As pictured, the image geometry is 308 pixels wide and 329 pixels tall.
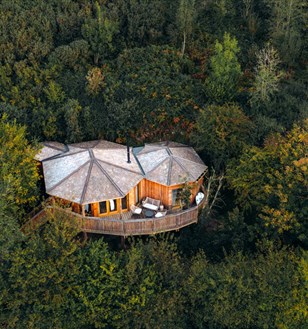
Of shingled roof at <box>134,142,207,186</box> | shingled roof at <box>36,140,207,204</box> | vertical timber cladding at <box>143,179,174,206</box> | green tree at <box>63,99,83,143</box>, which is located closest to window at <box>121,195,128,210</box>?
shingled roof at <box>36,140,207,204</box>

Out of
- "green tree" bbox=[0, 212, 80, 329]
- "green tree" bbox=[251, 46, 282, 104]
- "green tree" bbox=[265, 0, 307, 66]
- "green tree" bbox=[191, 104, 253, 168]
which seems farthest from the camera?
"green tree" bbox=[265, 0, 307, 66]

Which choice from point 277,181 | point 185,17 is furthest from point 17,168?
point 185,17

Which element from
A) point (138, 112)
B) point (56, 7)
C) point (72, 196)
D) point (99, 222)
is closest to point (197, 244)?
point (99, 222)

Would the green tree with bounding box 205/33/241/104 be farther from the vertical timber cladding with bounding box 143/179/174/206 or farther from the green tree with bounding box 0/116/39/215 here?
the green tree with bounding box 0/116/39/215

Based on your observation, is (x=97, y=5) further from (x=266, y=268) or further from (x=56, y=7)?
(x=266, y=268)

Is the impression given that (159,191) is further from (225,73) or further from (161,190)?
(225,73)

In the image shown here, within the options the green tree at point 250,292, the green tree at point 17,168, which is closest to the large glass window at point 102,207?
the green tree at point 17,168

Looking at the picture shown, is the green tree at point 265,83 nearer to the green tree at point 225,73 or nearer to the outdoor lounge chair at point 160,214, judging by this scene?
the green tree at point 225,73
